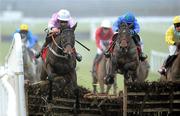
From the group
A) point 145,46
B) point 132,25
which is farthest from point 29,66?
point 145,46

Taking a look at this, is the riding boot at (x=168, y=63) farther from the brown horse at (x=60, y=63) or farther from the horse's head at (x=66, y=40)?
the horse's head at (x=66, y=40)

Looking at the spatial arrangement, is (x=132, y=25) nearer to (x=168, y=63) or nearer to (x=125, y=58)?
(x=125, y=58)

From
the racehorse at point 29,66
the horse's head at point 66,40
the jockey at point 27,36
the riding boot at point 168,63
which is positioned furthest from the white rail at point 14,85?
A: the jockey at point 27,36

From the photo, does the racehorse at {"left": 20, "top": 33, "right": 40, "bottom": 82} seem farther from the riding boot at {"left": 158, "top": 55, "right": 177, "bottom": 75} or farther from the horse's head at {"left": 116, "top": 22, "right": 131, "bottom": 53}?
the horse's head at {"left": 116, "top": 22, "right": 131, "bottom": 53}

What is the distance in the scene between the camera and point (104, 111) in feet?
28.0

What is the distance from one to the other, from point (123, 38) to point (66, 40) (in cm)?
101

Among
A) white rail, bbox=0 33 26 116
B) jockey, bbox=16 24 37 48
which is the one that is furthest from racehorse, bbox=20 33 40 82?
white rail, bbox=0 33 26 116

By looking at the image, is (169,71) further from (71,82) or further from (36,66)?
(36,66)

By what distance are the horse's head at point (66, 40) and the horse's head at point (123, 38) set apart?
2.77 ft

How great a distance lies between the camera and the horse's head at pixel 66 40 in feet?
32.1

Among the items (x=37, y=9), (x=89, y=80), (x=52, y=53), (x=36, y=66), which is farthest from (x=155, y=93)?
(x=37, y=9)

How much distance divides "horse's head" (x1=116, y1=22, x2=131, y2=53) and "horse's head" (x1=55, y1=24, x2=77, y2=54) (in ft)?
2.77

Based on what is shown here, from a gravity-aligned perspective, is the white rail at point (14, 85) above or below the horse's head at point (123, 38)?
below

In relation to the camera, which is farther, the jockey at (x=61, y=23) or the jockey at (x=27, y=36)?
the jockey at (x=27, y=36)
